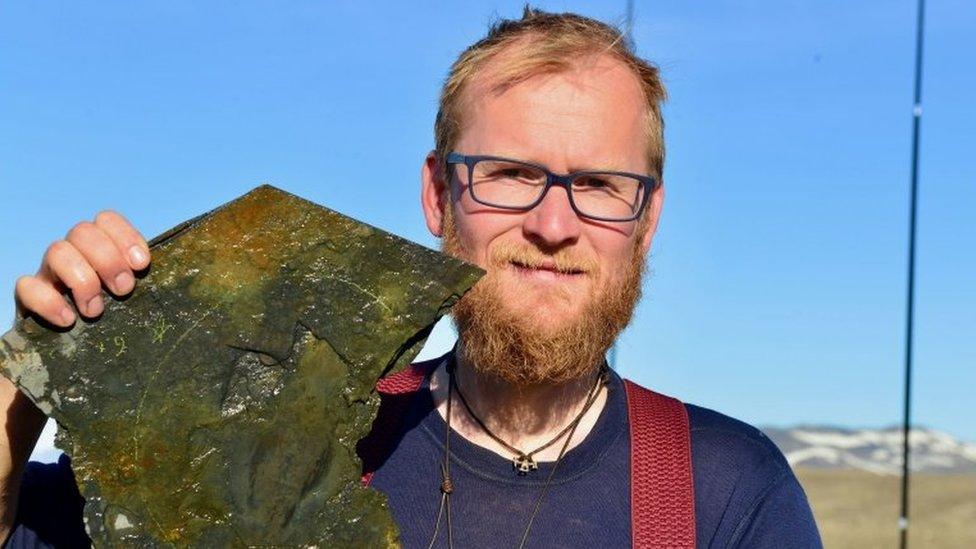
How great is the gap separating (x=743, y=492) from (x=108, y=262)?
1.64 metres

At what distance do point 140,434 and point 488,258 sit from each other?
1044 mm

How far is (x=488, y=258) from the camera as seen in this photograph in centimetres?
334

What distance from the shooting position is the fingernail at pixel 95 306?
2660 millimetres

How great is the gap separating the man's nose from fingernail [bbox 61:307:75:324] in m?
1.15

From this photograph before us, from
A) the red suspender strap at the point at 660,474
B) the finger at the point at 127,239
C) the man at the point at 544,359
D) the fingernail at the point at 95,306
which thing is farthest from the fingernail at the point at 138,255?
the red suspender strap at the point at 660,474

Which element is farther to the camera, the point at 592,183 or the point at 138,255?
the point at 592,183

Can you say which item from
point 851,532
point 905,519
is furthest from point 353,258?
point 851,532

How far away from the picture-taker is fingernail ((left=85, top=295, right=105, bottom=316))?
2.66 metres

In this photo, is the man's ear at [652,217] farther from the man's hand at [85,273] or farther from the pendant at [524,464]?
the man's hand at [85,273]

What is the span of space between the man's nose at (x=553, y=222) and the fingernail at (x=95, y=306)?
1092mm

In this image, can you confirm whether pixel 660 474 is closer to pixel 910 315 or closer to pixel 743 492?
pixel 743 492

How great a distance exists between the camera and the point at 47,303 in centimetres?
263

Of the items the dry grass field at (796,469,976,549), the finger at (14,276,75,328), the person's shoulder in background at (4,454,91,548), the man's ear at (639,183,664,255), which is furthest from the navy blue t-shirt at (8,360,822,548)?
the dry grass field at (796,469,976,549)

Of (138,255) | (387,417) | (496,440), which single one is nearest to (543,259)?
(496,440)
